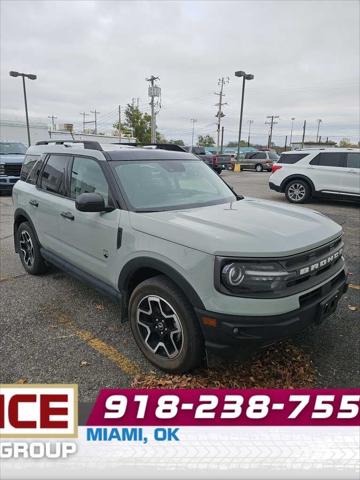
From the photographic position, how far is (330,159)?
36.0 feet

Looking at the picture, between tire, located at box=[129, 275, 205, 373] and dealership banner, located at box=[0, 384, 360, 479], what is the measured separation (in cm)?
51

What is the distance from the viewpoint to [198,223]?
2.72 m

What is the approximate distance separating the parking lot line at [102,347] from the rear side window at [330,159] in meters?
9.67

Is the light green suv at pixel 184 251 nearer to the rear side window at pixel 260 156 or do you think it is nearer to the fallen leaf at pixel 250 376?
the fallen leaf at pixel 250 376

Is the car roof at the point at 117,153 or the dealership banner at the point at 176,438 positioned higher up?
the car roof at the point at 117,153

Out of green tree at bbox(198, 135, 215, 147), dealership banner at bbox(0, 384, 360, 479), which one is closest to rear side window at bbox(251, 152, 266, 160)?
dealership banner at bbox(0, 384, 360, 479)

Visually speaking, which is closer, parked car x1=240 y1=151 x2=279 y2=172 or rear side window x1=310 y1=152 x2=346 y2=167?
rear side window x1=310 y1=152 x2=346 y2=167

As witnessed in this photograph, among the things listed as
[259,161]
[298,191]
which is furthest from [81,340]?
[259,161]

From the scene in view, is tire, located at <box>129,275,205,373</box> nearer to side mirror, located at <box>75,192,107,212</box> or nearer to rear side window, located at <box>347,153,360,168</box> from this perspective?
side mirror, located at <box>75,192,107,212</box>

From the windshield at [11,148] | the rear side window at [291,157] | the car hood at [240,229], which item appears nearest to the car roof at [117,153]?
the car hood at [240,229]

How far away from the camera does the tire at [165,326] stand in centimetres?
258

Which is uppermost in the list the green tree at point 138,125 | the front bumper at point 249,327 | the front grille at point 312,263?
the green tree at point 138,125

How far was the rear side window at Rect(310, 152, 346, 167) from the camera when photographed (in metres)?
10.8

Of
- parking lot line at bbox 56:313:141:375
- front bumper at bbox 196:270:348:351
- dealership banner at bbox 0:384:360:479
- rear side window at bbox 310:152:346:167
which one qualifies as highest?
rear side window at bbox 310:152:346:167
